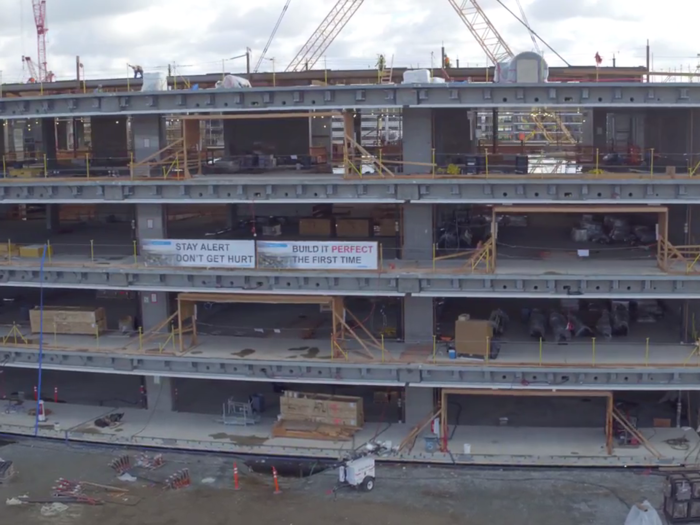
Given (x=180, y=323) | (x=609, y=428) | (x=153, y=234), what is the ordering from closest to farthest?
(x=609, y=428) < (x=180, y=323) < (x=153, y=234)

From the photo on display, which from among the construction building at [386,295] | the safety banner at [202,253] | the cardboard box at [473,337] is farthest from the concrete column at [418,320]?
the safety banner at [202,253]

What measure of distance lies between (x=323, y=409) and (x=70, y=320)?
38.1 feet

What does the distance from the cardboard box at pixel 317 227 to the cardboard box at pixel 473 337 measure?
9738 millimetres

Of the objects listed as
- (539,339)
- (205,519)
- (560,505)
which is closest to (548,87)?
(539,339)

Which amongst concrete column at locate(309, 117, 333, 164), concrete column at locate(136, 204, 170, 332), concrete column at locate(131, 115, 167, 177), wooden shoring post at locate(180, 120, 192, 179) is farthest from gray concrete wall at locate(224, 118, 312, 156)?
concrete column at locate(136, 204, 170, 332)

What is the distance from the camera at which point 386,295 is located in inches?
1277

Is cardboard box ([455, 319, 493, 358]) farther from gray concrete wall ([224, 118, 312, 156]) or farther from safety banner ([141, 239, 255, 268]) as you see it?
gray concrete wall ([224, 118, 312, 156])

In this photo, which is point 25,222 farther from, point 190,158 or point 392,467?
point 392,467

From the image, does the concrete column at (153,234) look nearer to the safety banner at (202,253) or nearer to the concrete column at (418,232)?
the safety banner at (202,253)

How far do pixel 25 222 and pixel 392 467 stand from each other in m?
27.9

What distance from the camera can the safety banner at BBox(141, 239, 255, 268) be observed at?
33781 millimetres

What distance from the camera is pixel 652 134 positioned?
136 feet

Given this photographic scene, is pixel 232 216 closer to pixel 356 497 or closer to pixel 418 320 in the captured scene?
pixel 418 320

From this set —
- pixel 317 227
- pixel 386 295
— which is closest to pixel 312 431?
pixel 386 295
